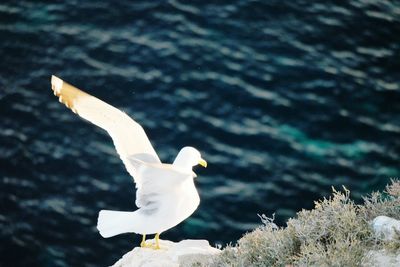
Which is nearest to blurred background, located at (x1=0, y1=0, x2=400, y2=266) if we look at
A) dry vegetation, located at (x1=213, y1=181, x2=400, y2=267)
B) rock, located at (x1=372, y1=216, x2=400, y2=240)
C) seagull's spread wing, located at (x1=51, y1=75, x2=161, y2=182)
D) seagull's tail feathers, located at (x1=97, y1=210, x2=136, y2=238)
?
seagull's tail feathers, located at (x1=97, y1=210, x2=136, y2=238)

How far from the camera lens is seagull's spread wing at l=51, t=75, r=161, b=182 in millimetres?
8273

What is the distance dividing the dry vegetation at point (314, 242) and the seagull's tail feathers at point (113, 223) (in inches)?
39.3

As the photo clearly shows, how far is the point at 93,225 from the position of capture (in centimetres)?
1288

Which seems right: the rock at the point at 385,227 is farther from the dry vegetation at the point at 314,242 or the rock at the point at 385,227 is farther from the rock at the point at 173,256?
the rock at the point at 173,256

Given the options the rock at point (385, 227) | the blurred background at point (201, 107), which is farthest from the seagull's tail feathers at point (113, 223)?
the blurred background at point (201, 107)

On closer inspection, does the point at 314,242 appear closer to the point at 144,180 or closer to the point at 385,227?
the point at 385,227

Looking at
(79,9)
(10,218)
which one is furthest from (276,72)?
(10,218)

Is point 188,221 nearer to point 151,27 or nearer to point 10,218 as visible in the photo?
point 10,218

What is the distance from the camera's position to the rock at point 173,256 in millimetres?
8156

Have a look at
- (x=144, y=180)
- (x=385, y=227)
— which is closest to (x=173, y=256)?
(x=144, y=180)

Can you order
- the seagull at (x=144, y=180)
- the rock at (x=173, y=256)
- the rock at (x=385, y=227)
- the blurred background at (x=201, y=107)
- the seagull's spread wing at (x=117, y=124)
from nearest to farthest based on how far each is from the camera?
the rock at (x=385, y=227) < the seagull at (x=144, y=180) < the rock at (x=173, y=256) < the seagull's spread wing at (x=117, y=124) < the blurred background at (x=201, y=107)

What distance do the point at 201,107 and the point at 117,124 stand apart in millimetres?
6229

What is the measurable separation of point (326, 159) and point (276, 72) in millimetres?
2338

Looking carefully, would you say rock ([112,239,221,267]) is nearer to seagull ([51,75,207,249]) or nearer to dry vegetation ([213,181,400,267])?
seagull ([51,75,207,249])
